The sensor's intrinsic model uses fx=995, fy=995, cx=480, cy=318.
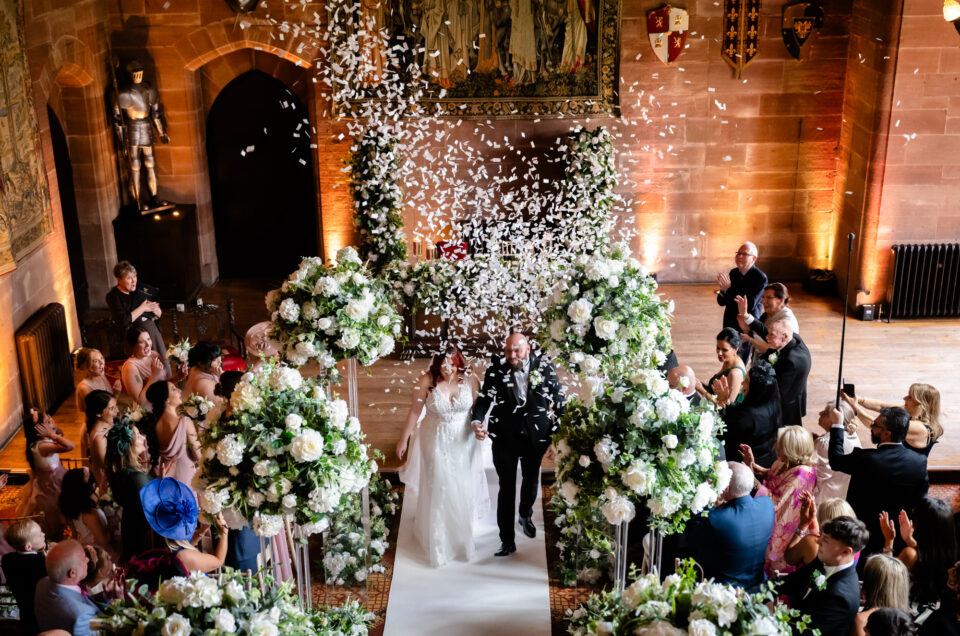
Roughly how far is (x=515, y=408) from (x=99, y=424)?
2470 mm

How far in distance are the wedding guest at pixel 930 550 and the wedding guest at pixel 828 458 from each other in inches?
33.0

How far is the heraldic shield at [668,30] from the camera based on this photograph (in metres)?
10.6

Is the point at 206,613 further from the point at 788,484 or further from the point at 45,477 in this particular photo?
the point at 788,484

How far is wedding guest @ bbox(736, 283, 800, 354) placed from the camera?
23.0 ft

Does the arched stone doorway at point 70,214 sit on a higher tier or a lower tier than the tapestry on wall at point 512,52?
lower

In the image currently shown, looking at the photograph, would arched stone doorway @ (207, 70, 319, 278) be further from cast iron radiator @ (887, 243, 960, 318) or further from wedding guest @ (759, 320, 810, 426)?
wedding guest @ (759, 320, 810, 426)

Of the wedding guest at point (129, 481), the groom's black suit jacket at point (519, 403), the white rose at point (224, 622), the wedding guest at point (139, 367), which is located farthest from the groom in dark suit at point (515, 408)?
the white rose at point (224, 622)

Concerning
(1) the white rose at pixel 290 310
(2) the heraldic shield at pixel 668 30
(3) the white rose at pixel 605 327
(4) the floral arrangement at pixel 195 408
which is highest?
(2) the heraldic shield at pixel 668 30

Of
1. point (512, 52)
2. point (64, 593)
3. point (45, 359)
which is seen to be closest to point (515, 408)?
point (64, 593)

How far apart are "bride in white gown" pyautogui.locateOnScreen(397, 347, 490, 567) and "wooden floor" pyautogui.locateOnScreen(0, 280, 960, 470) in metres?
1.27

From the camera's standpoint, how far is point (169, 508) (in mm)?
4852

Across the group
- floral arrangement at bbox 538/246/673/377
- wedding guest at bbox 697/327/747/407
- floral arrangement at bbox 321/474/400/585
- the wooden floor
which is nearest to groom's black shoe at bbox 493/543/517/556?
floral arrangement at bbox 321/474/400/585

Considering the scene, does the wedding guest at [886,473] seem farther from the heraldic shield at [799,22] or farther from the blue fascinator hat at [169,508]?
the heraldic shield at [799,22]

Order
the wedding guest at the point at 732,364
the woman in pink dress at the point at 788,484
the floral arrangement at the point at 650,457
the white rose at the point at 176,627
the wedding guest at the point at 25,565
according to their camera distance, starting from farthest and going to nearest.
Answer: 1. the wedding guest at the point at 732,364
2. the woman in pink dress at the point at 788,484
3. the wedding guest at the point at 25,565
4. the floral arrangement at the point at 650,457
5. the white rose at the point at 176,627
